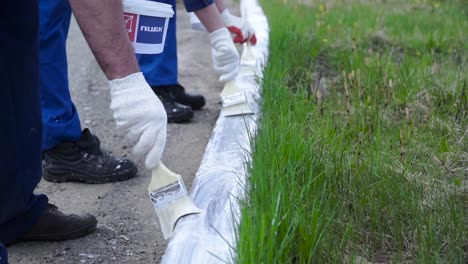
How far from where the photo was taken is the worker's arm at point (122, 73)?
211cm

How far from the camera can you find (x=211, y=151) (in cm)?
296

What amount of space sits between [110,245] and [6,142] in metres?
0.56

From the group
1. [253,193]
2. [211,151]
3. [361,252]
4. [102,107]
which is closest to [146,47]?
[211,151]

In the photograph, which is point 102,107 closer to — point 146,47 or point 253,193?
point 146,47

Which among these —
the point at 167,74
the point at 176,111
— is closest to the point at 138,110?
the point at 176,111

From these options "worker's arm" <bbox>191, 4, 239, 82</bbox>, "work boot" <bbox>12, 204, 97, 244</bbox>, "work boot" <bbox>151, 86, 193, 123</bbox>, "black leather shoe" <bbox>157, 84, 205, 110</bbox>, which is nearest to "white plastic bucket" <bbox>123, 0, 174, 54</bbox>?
"work boot" <bbox>12, 204, 97, 244</bbox>

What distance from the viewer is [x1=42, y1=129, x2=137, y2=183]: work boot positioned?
3.13m

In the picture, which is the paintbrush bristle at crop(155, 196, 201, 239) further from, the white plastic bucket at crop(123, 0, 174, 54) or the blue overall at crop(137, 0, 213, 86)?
the blue overall at crop(137, 0, 213, 86)

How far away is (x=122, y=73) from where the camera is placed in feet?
7.22

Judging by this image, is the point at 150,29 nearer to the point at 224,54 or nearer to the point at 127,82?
the point at 127,82

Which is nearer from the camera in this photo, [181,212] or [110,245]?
[181,212]

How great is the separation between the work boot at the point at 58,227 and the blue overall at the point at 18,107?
193mm

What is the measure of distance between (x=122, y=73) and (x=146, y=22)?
1.85 feet

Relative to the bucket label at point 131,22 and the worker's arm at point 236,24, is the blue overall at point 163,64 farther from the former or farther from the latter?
the bucket label at point 131,22
